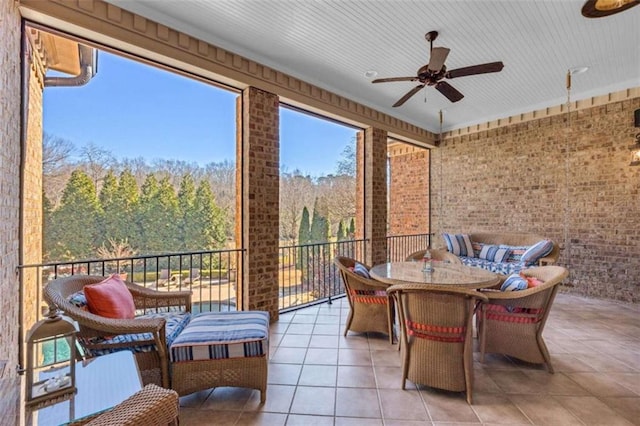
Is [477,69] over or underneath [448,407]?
over

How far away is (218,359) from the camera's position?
6.75ft

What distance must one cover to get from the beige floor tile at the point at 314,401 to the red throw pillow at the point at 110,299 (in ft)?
4.42

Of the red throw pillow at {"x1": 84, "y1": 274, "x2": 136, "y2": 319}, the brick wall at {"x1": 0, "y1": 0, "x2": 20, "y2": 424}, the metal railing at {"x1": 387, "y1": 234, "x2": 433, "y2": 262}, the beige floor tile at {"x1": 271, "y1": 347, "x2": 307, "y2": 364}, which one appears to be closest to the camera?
the brick wall at {"x1": 0, "y1": 0, "x2": 20, "y2": 424}

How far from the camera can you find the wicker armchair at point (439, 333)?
209 centimetres

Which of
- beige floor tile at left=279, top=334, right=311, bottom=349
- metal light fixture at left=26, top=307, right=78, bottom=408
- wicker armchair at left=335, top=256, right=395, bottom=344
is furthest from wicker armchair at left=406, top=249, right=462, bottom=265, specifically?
metal light fixture at left=26, top=307, right=78, bottom=408

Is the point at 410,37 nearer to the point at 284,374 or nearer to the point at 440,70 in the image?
the point at 440,70

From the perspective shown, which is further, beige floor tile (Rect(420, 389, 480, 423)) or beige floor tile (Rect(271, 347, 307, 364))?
beige floor tile (Rect(271, 347, 307, 364))

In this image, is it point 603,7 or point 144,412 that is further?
point 603,7

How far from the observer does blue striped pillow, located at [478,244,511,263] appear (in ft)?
16.9

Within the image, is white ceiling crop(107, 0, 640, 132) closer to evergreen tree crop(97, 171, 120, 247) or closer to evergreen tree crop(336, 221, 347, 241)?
evergreen tree crop(97, 171, 120, 247)

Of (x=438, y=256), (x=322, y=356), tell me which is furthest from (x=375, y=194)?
(x=322, y=356)

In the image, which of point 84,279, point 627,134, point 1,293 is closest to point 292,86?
point 84,279

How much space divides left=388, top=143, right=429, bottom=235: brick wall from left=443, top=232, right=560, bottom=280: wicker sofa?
140 cm

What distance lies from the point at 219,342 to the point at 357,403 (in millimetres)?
1038
